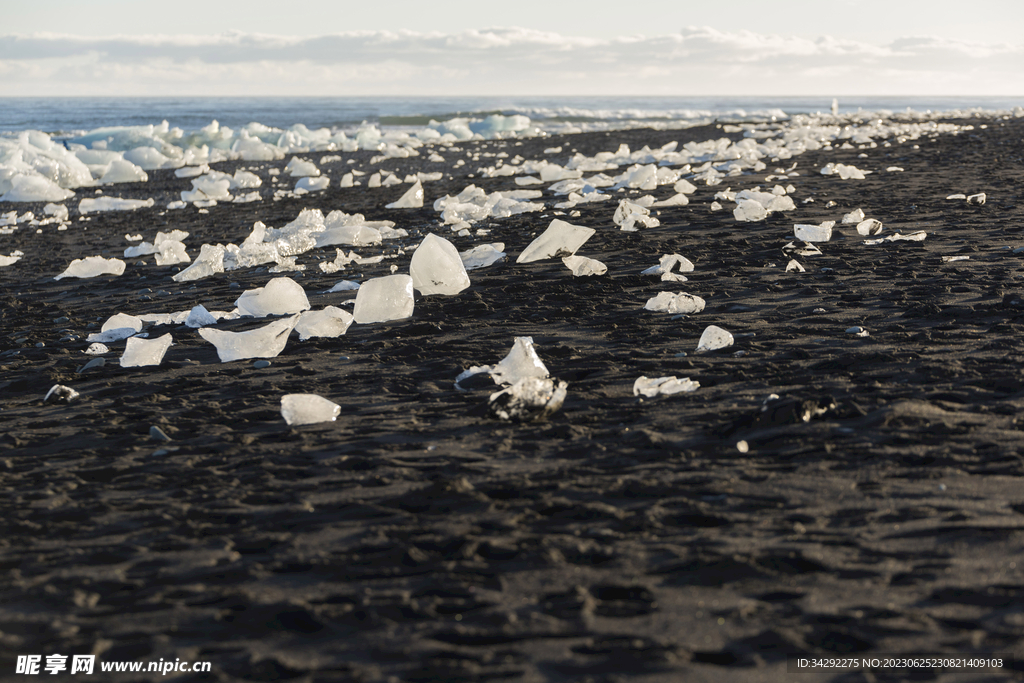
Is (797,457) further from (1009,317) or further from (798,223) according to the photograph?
(798,223)

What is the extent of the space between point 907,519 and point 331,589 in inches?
60.0

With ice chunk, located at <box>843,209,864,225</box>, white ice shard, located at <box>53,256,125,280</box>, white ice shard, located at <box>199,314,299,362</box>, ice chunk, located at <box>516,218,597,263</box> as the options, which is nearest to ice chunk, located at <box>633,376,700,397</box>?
white ice shard, located at <box>199,314,299,362</box>

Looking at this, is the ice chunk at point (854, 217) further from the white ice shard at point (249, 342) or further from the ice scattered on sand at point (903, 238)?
the white ice shard at point (249, 342)

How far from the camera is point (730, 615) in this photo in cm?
169

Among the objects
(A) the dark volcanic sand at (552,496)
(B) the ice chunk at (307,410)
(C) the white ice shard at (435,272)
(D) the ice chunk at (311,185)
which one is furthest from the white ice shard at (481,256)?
(D) the ice chunk at (311,185)

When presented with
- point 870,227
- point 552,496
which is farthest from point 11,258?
point 870,227

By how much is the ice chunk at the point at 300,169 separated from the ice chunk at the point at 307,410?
35.6ft

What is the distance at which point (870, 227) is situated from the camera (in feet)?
18.7

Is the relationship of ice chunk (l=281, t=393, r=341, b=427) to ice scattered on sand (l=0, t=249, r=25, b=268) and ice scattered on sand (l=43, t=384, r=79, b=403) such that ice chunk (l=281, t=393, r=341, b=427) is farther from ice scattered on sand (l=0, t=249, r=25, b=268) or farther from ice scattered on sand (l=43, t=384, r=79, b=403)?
ice scattered on sand (l=0, t=249, r=25, b=268)

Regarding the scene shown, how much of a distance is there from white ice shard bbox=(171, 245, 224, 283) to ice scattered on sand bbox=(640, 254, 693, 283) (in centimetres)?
322

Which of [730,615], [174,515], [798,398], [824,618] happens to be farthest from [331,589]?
[798,398]

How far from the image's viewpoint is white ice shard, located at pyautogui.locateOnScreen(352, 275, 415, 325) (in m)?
4.25

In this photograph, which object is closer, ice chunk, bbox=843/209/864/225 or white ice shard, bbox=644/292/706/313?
white ice shard, bbox=644/292/706/313

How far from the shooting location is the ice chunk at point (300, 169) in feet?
43.4
